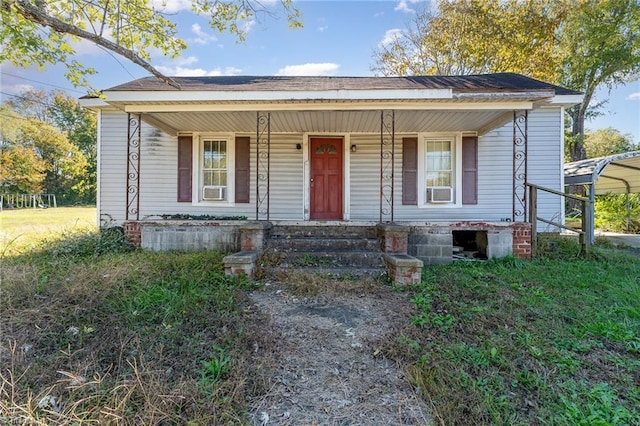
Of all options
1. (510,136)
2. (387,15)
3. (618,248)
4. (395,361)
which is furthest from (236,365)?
(387,15)

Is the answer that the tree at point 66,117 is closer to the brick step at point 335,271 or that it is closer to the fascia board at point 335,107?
the fascia board at point 335,107

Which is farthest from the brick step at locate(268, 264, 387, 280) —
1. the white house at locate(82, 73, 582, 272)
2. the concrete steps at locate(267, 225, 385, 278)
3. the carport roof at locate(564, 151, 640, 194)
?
the carport roof at locate(564, 151, 640, 194)

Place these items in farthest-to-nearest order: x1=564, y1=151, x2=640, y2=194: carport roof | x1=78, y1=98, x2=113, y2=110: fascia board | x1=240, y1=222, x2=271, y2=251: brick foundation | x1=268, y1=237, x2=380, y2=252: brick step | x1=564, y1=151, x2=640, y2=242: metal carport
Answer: x1=78, y1=98, x2=113, y2=110: fascia board
x1=564, y1=151, x2=640, y2=194: carport roof
x1=564, y1=151, x2=640, y2=242: metal carport
x1=268, y1=237, x2=380, y2=252: brick step
x1=240, y1=222, x2=271, y2=251: brick foundation

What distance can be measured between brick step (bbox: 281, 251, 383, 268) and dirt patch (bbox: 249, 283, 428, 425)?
3.06 feet

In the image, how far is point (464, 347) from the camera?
2379 mm

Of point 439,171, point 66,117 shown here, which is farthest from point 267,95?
point 66,117

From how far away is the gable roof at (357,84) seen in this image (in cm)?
493

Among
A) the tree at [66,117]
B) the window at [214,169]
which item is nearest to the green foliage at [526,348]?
the window at [214,169]

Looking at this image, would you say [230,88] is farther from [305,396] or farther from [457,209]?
[457,209]

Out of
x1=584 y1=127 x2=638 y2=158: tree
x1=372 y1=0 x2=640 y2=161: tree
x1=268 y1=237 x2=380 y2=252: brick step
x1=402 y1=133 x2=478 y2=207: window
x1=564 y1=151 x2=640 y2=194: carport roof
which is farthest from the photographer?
x1=584 y1=127 x2=638 y2=158: tree

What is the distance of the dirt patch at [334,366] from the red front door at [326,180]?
3736 millimetres

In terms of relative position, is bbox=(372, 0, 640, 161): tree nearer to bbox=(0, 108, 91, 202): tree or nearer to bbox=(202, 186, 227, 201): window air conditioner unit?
bbox=(202, 186, 227, 201): window air conditioner unit

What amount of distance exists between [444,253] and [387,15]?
1032 centimetres

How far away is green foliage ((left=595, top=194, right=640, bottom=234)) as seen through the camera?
966 cm
